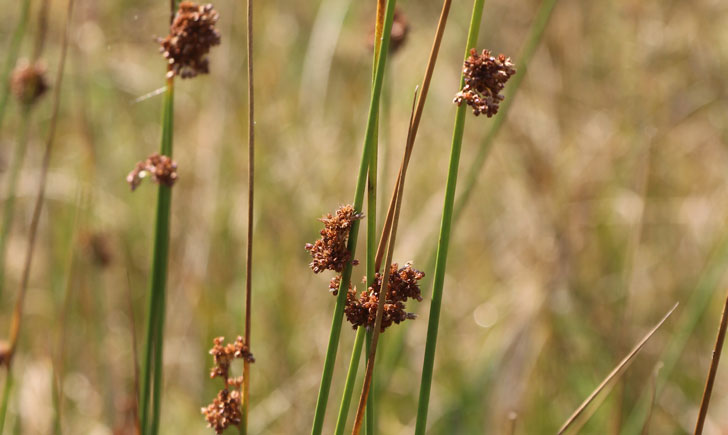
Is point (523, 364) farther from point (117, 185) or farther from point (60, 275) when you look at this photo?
point (117, 185)

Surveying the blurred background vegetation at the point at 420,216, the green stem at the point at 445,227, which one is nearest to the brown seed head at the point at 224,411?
the green stem at the point at 445,227

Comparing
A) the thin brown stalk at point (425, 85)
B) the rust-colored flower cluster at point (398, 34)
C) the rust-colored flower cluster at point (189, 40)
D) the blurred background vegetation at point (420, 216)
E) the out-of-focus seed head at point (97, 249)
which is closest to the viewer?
the thin brown stalk at point (425, 85)

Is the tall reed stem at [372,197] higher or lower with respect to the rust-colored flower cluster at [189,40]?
lower

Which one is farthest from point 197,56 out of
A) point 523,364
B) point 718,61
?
point 718,61

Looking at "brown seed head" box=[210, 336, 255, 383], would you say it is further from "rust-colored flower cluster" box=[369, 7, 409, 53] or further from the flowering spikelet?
"rust-colored flower cluster" box=[369, 7, 409, 53]

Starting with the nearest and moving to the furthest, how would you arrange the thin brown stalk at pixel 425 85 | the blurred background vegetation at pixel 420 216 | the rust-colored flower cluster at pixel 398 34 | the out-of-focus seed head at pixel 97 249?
the thin brown stalk at pixel 425 85 → the rust-colored flower cluster at pixel 398 34 → the out-of-focus seed head at pixel 97 249 → the blurred background vegetation at pixel 420 216

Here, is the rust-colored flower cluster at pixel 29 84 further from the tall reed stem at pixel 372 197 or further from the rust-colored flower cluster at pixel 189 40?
the tall reed stem at pixel 372 197

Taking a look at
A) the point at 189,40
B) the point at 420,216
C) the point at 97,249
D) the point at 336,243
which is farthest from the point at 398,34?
the point at 420,216
